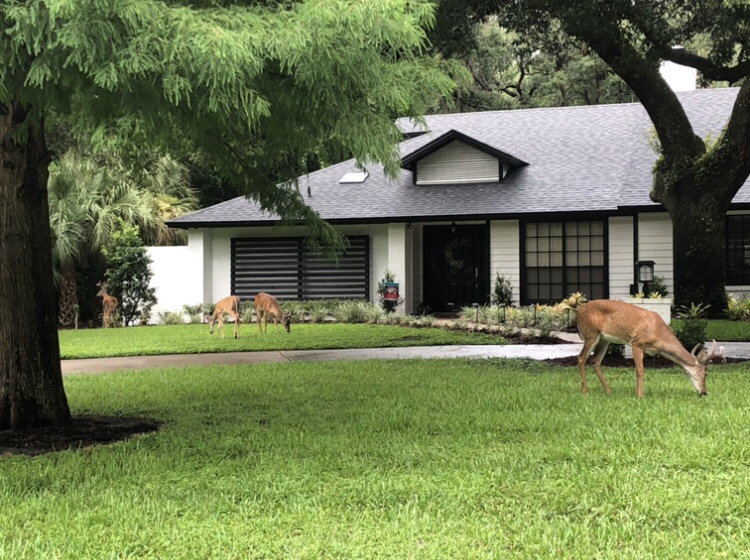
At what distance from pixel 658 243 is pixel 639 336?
11004 millimetres

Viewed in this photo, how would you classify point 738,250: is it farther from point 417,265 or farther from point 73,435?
point 73,435

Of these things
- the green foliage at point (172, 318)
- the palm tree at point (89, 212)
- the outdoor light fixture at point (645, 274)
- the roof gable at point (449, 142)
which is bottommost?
the green foliage at point (172, 318)

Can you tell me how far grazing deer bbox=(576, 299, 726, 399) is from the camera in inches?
269

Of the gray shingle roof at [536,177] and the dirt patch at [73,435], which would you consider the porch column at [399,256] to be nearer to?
the gray shingle roof at [536,177]

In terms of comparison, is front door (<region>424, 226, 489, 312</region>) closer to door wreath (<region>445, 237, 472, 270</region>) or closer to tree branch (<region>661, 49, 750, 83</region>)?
door wreath (<region>445, 237, 472, 270</region>)

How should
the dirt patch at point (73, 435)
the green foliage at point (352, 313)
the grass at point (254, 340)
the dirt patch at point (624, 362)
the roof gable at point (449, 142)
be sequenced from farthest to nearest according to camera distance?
the roof gable at point (449, 142) < the green foliage at point (352, 313) < the grass at point (254, 340) < the dirt patch at point (624, 362) < the dirt patch at point (73, 435)

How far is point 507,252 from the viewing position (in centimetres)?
1839

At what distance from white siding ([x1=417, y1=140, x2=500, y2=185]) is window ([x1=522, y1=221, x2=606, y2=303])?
2.19m

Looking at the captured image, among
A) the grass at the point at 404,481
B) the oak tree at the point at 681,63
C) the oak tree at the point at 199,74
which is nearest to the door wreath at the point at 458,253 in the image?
the oak tree at the point at 681,63

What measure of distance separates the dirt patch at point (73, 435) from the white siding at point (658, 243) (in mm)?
13682

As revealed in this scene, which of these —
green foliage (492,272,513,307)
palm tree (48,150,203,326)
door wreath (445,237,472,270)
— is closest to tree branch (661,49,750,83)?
green foliage (492,272,513,307)

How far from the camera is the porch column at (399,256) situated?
61.4 feet

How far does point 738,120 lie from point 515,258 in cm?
646

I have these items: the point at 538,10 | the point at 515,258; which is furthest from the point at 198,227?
the point at 538,10
